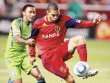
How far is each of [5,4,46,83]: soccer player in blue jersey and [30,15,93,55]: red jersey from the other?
28 cm

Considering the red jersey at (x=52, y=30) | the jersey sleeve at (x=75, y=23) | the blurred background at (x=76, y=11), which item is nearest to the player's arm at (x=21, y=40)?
the red jersey at (x=52, y=30)

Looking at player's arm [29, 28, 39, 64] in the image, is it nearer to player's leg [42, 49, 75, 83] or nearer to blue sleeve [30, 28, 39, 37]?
blue sleeve [30, 28, 39, 37]

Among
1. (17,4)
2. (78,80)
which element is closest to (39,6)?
(17,4)

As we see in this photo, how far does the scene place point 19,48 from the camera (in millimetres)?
12492

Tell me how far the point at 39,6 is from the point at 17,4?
105cm

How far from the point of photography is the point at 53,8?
38.8 feet

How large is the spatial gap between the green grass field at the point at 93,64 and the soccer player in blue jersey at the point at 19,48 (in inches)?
121

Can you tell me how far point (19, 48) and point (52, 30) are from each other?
850mm

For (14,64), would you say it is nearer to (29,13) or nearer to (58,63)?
(58,63)

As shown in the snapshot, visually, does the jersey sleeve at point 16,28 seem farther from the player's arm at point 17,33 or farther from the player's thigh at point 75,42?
the player's thigh at point 75,42

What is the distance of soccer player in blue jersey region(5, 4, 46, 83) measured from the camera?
12.2 meters

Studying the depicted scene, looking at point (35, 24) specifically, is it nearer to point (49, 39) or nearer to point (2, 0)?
point (49, 39)

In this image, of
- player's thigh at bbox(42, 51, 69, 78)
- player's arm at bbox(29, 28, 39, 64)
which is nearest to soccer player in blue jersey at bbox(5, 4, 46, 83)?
player's arm at bbox(29, 28, 39, 64)

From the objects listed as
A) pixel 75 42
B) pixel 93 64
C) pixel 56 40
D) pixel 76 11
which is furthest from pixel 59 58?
pixel 76 11
